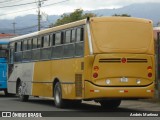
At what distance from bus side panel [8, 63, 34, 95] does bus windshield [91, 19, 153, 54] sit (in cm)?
722

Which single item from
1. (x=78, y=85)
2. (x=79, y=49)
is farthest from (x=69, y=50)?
(x=78, y=85)

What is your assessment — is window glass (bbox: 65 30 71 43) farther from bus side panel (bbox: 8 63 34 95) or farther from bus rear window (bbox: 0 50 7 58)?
bus rear window (bbox: 0 50 7 58)

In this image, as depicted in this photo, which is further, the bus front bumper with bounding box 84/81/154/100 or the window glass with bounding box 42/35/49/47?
the window glass with bounding box 42/35/49/47

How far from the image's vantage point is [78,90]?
63.0 ft

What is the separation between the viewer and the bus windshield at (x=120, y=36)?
18.5 metres

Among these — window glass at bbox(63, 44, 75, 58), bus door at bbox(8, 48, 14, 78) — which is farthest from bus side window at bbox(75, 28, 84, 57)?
bus door at bbox(8, 48, 14, 78)

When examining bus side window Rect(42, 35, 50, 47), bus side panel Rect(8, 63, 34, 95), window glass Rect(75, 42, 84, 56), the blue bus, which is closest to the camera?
window glass Rect(75, 42, 84, 56)

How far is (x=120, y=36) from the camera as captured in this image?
18.7 m

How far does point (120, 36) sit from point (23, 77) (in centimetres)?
913

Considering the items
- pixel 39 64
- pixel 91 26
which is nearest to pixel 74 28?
pixel 91 26

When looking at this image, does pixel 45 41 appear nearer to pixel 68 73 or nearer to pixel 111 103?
pixel 68 73

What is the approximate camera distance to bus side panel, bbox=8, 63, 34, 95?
25.5 meters

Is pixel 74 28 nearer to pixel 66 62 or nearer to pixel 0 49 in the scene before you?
pixel 66 62

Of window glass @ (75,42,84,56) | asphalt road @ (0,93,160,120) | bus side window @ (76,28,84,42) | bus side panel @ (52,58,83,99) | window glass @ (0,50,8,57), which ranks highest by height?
window glass @ (0,50,8,57)
